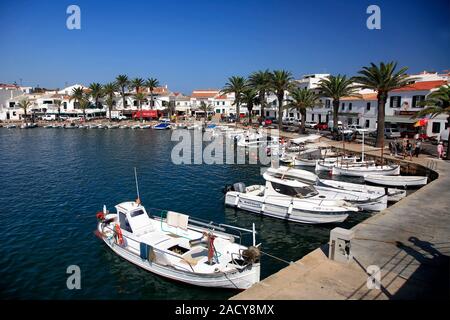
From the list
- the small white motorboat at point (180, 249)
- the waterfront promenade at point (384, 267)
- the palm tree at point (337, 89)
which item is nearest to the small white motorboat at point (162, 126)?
the palm tree at point (337, 89)

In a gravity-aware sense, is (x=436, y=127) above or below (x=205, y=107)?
below

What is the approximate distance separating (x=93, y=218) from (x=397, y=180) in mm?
29190

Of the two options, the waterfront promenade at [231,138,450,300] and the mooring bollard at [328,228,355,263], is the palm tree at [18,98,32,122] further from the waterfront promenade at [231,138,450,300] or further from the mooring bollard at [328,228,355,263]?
the mooring bollard at [328,228,355,263]

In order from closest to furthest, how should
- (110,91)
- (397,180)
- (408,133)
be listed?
(397,180), (408,133), (110,91)

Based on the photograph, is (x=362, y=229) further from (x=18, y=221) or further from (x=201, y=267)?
(x=18, y=221)

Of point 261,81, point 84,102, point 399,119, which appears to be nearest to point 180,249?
point 399,119

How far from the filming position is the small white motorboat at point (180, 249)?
1608 cm

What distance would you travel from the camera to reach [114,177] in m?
41.2

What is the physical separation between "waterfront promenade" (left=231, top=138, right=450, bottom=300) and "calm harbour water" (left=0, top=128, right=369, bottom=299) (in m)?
3.98

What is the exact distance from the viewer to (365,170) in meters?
38.1

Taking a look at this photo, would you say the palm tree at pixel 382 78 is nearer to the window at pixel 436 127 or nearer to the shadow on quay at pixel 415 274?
the window at pixel 436 127

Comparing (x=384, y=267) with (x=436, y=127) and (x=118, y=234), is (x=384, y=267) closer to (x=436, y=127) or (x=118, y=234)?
(x=118, y=234)

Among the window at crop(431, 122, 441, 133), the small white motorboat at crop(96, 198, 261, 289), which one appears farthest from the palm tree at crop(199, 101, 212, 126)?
the small white motorboat at crop(96, 198, 261, 289)
